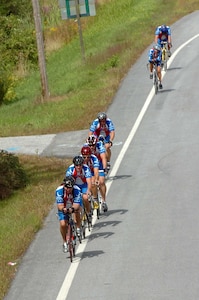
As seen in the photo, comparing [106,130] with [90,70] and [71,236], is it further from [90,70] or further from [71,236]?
[90,70]

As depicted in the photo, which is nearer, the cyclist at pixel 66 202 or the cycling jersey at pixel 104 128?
the cyclist at pixel 66 202

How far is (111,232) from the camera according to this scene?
64.0ft

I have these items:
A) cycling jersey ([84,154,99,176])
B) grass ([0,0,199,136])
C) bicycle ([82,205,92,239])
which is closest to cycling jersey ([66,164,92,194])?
bicycle ([82,205,92,239])

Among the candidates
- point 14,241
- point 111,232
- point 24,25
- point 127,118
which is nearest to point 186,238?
point 111,232

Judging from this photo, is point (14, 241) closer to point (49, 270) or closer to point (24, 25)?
point (49, 270)

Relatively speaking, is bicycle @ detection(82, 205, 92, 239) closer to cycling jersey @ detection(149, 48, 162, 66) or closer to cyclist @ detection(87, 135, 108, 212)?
cyclist @ detection(87, 135, 108, 212)

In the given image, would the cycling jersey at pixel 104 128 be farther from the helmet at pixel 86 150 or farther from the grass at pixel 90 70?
the grass at pixel 90 70

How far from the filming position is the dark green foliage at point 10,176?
24875 millimetres

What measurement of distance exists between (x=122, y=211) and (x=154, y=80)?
12264mm

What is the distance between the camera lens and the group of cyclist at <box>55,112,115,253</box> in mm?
17703

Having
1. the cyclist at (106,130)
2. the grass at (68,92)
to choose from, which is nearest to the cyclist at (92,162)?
the grass at (68,92)

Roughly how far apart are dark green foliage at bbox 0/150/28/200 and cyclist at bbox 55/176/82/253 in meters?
6.99

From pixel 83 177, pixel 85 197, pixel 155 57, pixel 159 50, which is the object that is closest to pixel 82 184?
pixel 83 177

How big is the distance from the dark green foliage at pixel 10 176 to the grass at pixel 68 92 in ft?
0.95
